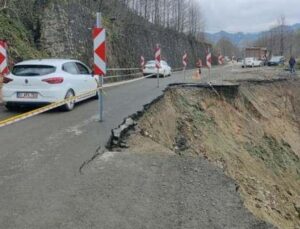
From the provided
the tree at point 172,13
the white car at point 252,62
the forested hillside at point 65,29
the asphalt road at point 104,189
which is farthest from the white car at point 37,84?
the white car at point 252,62

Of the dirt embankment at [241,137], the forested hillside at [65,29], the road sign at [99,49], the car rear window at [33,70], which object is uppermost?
the forested hillside at [65,29]

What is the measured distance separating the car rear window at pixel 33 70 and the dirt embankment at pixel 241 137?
9.87 ft

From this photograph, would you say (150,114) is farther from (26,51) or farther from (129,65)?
(129,65)

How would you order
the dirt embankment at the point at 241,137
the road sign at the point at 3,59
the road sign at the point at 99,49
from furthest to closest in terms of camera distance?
the road sign at the point at 3,59 → the road sign at the point at 99,49 → the dirt embankment at the point at 241,137

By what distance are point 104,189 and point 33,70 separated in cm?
734

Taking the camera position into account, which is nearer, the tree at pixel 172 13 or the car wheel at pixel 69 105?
the car wheel at pixel 69 105

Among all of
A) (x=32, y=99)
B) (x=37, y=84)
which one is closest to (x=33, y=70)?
(x=37, y=84)

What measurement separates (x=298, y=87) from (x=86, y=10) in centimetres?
1443

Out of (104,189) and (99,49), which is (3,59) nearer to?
(99,49)

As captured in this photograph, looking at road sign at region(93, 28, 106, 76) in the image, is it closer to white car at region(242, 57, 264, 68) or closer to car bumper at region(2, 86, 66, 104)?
car bumper at region(2, 86, 66, 104)

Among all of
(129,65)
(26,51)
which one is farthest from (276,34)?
(26,51)

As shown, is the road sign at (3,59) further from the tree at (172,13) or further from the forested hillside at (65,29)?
the tree at (172,13)

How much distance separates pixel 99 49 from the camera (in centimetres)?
1072

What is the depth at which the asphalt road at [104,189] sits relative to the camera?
5.31m
